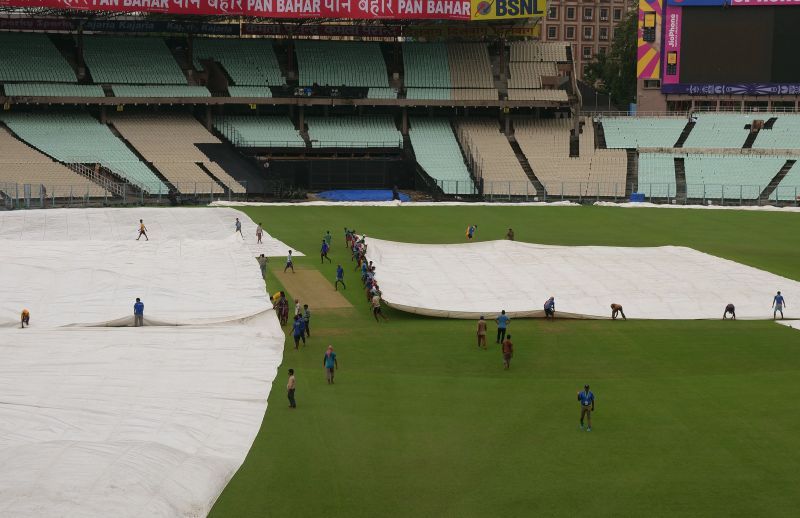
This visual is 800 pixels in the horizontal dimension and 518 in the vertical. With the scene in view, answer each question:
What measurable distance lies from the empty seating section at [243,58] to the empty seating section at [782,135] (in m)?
42.1

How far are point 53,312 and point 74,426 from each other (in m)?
13.7

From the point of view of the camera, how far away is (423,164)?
9438 centimetres

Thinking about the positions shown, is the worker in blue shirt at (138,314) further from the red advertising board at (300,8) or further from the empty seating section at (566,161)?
the empty seating section at (566,161)

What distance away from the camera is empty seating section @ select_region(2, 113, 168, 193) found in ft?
283

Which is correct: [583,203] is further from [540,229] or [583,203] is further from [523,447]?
[523,447]

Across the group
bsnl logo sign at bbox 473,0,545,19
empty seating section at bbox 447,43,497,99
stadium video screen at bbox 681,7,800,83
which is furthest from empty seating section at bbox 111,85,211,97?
stadium video screen at bbox 681,7,800,83

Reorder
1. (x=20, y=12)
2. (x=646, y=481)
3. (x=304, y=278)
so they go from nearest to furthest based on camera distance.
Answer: (x=646, y=481), (x=304, y=278), (x=20, y=12)

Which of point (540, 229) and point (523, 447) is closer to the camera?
point (523, 447)

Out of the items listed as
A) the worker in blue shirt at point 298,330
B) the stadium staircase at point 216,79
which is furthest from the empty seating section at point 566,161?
the worker in blue shirt at point 298,330

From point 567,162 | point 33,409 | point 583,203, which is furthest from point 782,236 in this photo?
point 33,409

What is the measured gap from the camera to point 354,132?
9831cm

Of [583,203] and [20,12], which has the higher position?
[20,12]

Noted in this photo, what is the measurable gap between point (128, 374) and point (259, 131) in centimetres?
6529

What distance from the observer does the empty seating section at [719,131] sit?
318ft
